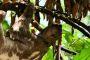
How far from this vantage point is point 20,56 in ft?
4.33

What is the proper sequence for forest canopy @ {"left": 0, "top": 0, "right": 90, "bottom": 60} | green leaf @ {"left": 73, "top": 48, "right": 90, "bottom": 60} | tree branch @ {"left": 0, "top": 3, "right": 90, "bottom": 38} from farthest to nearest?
green leaf @ {"left": 73, "top": 48, "right": 90, "bottom": 60} → tree branch @ {"left": 0, "top": 3, "right": 90, "bottom": 38} → forest canopy @ {"left": 0, "top": 0, "right": 90, "bottom": 60}

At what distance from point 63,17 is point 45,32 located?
23cm

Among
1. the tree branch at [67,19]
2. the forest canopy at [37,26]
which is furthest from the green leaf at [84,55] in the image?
the tree branch at [67,19]

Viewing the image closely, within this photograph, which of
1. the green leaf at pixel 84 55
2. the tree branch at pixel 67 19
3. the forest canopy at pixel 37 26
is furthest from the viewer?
the green leaf at pixel 84 55

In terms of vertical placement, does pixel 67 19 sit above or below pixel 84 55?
above

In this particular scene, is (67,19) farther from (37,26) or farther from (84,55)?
(84,55)

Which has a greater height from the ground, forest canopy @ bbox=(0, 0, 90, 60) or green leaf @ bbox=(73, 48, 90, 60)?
forest canopy @ bbox=(0, 0, 90, 60)

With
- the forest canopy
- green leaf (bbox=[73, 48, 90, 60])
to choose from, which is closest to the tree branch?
the forest canopy

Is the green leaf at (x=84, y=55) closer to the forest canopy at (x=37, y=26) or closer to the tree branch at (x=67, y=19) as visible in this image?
the forest canopy at (x=37, y=26)

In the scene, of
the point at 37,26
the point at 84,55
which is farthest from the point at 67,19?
the point at 84,55

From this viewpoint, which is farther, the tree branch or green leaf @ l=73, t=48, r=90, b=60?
green leaf @ l=73, t=48, r=90, b=60

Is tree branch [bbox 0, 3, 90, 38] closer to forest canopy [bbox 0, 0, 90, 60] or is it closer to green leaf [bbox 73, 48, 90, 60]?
forest canopy [bbox 0, 0, 90, 60]


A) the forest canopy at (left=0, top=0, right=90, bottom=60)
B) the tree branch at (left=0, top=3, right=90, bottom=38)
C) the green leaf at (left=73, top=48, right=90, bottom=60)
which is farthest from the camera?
the green leaf at (left=73, top=48, right=90, bottom=60)

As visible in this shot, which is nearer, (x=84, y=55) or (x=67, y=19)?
(x=67, y=19)
